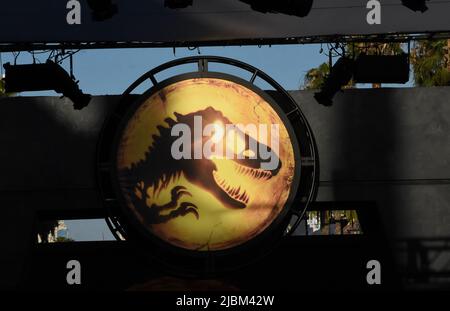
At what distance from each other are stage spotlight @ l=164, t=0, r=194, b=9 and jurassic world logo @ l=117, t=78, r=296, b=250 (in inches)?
64.6

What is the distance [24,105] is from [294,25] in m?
4.90

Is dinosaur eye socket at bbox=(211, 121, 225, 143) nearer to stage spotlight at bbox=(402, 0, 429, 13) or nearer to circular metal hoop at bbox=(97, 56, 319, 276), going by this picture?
circular metal hoop at bbox=(97, 56, 319, 276)

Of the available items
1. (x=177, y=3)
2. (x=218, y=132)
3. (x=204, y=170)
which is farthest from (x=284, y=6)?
(x=204, y=170)

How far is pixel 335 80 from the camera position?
15.3 metres

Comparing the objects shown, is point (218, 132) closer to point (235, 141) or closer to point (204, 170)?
point (235, 141)

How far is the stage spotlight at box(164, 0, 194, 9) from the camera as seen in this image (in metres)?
15.5

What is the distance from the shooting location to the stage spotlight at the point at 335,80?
50.3ft

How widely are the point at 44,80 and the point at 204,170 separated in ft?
10.7

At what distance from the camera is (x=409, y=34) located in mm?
15641

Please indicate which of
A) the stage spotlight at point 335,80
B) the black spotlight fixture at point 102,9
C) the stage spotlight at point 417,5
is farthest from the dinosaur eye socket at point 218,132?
the stage spotlight at point 417,5

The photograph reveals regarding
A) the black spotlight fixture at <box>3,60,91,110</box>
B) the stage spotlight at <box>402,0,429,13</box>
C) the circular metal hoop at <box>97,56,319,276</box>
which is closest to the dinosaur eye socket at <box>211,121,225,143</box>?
the circular metal hoop at <box>97,56,319,276</box>
